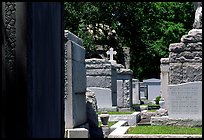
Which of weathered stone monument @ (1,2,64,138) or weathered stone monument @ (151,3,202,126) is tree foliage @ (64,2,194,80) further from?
weathered stone monument @ (1,2,64,138)

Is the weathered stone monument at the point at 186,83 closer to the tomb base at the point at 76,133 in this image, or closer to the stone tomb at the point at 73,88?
the stone tomb at the point at 73,88

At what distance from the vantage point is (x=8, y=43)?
448cm

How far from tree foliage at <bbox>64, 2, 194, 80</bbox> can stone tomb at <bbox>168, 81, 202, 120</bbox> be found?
55.9 feet

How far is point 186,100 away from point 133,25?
70.3ft

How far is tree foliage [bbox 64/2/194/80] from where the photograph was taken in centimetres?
2959

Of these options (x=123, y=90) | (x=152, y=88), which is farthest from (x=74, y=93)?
(x=152, y=88)

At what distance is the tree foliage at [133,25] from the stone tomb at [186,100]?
55.9 feet

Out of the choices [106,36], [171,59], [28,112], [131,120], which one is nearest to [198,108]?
[171,59]

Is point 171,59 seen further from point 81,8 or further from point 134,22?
point 134,22

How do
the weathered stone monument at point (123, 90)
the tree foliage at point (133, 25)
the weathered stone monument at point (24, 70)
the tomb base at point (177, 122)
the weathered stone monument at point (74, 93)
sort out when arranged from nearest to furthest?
the weathered stone monument at point (24, 70) → the weathered stone monument at point (74, 93) → the tomb base at point (177, 122) → the weathered stone monument at point (123, 90) → the tree foliage at point (133, 25)

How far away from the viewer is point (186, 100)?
39.6 feet

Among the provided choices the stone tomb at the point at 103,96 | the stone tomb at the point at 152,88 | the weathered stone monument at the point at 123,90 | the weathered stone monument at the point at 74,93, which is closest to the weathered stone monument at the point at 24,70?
the weathered stone monument at the point at 74,93

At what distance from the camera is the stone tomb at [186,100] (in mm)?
11969

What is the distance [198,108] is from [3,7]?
26.7 ft
